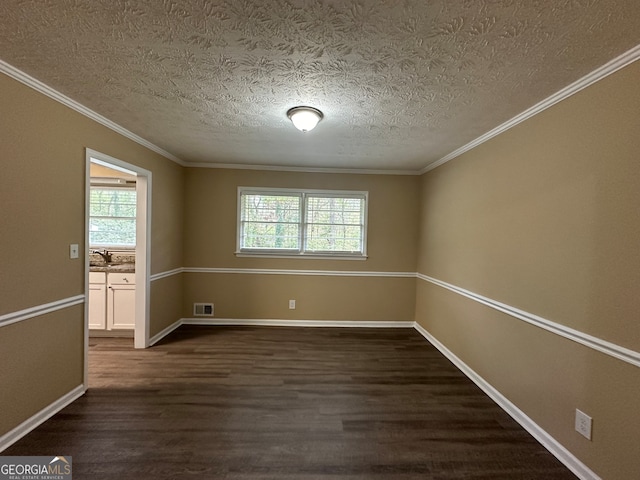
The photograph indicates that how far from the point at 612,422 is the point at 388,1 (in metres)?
2.37

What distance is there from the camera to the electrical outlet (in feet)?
5.51

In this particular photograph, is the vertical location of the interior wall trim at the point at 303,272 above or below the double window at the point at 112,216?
below

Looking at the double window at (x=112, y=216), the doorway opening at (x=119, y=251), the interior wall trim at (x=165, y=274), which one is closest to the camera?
the doorway opening at (x=119, y=251)

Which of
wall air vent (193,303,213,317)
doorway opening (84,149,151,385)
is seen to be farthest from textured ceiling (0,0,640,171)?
wall air vent (193,303,213,317)

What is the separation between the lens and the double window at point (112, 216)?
13.6ft

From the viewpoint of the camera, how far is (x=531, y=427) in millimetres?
2100

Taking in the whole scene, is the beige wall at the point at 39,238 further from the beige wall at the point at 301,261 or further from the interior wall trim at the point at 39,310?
the beige wall at the point at 301,261

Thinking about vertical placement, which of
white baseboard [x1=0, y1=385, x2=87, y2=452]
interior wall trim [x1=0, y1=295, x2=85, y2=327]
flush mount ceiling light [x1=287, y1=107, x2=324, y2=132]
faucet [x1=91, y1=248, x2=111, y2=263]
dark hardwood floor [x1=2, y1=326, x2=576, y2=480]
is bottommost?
dark hardwood floor [x1=2, y1=326, x2=576, y2=480]

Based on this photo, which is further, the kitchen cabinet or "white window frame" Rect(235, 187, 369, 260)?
"white window frame" Rect(235, 187, 369, 260)

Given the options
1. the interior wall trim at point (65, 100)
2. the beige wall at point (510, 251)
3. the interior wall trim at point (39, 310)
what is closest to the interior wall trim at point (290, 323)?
the beige wall at point (510, 251)

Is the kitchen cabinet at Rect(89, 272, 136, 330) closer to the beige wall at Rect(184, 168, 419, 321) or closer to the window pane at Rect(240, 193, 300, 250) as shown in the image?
the beige wall at Rect(184, 168, 419, 321)

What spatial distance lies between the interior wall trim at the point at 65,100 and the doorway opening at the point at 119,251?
29cm

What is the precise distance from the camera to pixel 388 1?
1.20m

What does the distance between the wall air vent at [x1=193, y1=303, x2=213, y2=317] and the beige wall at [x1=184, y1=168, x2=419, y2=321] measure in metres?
0.07
